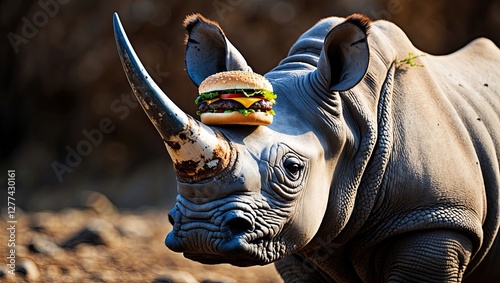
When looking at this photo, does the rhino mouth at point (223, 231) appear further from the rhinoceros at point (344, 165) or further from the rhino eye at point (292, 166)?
the rhino eye at point (292, 166)

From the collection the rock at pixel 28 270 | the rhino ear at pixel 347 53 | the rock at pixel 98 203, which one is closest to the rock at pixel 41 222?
the rock at pixel 98 203

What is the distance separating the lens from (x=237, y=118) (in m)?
4.16

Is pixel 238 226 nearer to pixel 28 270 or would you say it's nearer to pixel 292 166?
pixel 292 166

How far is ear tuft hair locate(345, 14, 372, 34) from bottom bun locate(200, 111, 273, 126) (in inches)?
27.9

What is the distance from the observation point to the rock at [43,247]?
307 inches

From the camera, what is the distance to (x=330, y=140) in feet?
15.0

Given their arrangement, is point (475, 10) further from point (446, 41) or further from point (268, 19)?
point (268, 19)

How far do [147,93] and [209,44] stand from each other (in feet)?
4.08

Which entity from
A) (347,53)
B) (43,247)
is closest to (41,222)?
(43,247)

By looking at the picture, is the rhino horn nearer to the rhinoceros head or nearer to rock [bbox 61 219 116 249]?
the rhinoceros head

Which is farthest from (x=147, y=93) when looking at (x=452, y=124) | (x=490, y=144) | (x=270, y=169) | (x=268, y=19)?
(x=268, y=19)

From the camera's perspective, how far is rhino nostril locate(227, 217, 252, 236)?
3.96m

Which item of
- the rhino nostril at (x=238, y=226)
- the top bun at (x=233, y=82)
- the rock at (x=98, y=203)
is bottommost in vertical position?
the rock at (x=98, y=203)

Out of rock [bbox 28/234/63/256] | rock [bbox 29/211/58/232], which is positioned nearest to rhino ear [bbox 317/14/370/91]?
rock [bbox 28/234/63/256]
